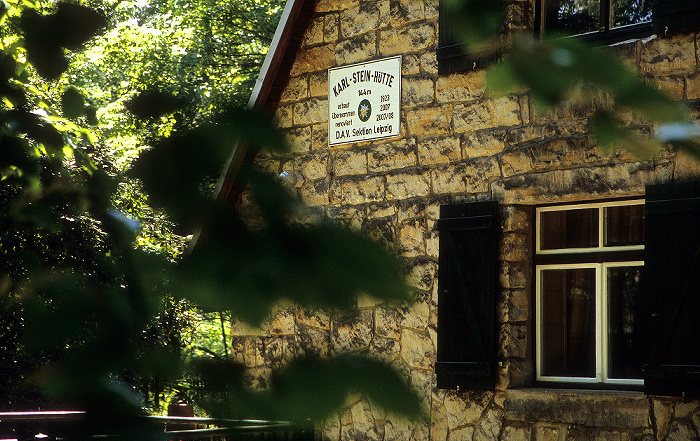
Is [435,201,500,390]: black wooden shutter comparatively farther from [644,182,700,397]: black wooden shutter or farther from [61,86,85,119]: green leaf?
[61,86,85,119]: green leaf

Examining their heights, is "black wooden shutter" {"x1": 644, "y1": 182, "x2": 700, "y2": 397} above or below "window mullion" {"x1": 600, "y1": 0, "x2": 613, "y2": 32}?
below

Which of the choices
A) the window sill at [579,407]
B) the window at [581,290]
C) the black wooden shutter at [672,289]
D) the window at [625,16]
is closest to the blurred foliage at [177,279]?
the window at [625,16]

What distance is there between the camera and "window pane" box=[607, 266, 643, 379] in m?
5.18

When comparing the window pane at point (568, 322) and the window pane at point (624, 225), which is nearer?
the window pane at point (624, 225)

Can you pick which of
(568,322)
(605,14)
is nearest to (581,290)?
(568,322)

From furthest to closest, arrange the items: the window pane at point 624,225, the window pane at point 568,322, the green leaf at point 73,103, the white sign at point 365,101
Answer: the white sign at point 365,101
the window pane at point 568,322
the window pane at point 624,225
the green leaf at point 73,103

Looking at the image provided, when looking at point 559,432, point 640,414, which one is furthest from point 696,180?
point 559,432

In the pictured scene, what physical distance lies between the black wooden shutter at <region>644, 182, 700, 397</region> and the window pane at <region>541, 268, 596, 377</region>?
1.75ft

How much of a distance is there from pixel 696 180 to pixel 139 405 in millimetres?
4328

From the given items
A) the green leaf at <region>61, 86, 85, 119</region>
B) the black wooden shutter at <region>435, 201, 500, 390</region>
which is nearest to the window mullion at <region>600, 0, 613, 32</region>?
the black wooden shutter at <region>435, 201, 500, 390</region>

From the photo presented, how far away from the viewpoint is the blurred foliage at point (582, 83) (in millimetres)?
905

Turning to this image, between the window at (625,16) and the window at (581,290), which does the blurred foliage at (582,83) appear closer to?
the window at (625,16)

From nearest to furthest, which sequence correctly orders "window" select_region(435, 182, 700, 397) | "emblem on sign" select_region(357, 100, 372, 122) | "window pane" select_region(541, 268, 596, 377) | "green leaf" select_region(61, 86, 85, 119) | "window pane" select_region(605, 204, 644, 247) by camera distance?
"green leaf" select_region(61, 86, 85, 119) → "window" select_region(435, 182, 700, 397) → "window pane" select_region(605, 204, 644, 247) → "window pane" select_region(541, 268, 596, 377) → "emblem on sign" select_region(357, 100, 372, 122)

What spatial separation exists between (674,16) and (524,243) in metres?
1.62
